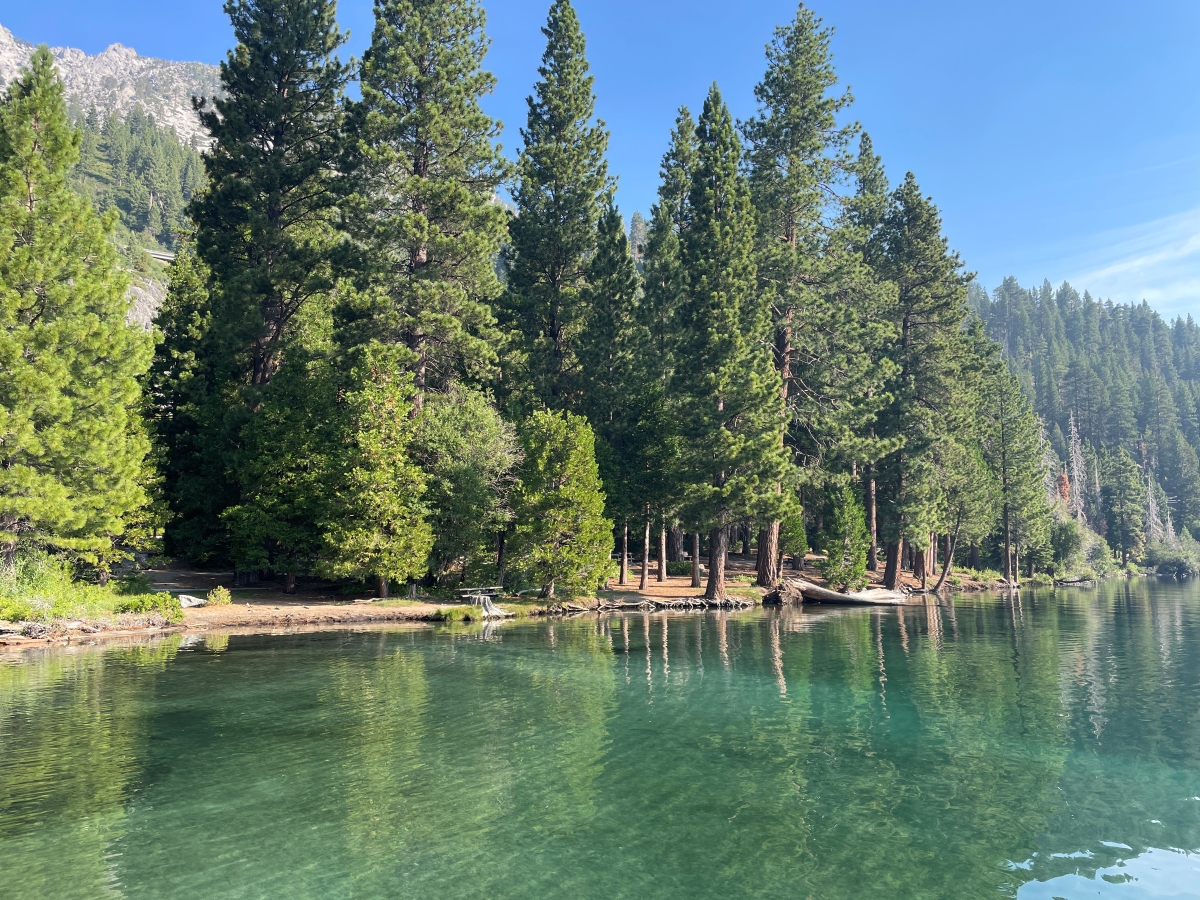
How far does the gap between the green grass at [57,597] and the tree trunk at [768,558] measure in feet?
109

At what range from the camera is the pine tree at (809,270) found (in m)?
45.8

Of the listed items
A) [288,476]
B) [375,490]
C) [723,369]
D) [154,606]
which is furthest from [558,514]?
[154,606]

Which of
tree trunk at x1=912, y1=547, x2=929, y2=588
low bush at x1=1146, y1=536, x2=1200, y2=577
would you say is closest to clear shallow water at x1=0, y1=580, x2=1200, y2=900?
tree trunk at x1=912, y1=547, x2=929, y2=588

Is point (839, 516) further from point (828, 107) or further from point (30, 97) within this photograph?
point (30, 97)

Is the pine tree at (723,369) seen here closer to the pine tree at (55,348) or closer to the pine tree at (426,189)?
the pine tree at (426,189)

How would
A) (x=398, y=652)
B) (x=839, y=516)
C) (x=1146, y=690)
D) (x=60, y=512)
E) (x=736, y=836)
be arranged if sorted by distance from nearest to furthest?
(x=736, y=836) < (x=1146, y=690) < (x=398, y=652) < (x=60, y=512) < (x=839, y=516)

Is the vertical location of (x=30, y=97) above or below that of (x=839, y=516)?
above

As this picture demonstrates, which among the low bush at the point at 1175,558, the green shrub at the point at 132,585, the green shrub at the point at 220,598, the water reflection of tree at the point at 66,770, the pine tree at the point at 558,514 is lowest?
the low bush at the point at 1175,558

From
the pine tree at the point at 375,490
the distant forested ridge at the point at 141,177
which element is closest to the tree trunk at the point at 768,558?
the pine tree at the point at 375,490

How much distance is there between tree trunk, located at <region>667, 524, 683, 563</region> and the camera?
61312mm

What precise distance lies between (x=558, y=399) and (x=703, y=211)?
52.5 feet

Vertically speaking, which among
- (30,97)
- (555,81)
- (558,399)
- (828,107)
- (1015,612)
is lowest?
(1015,612)

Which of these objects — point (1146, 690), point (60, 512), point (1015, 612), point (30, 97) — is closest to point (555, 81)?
point (30, 97)

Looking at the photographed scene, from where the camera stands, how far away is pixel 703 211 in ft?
140
